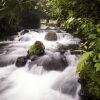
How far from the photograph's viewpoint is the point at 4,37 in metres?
13.1

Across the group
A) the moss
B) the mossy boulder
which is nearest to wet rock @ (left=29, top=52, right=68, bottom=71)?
the mossy boulder

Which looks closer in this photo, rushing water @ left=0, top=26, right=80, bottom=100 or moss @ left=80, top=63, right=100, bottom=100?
moss @ left=80, top=63, right=100, bottom=100

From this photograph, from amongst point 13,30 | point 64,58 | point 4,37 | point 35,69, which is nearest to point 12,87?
point 35,69

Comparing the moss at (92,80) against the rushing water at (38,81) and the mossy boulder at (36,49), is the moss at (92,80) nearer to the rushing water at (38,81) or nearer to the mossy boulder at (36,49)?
the rushing water at (38,81)

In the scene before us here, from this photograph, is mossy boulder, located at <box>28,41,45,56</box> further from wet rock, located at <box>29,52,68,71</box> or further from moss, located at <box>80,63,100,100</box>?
moss, located at <box>80,63,100,100</box>

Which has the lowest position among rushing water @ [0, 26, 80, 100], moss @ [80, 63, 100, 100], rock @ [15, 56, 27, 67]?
rushing water @ [0, 26, 80, 100]

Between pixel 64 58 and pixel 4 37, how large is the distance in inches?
261

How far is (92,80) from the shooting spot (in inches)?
187

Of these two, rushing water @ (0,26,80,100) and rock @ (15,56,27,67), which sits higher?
rock @ (15,56,27,67)

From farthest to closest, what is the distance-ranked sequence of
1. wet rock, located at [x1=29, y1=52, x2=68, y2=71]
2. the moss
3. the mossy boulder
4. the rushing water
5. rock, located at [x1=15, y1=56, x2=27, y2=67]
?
the mossy boulder
rock, located at [x1=15, y1=56, x2=27, y2=67]
wet rock, located at [x1=29, y1=52, x2=68, y2=71]
the rushing water
the moss

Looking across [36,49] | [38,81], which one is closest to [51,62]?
[36,49]

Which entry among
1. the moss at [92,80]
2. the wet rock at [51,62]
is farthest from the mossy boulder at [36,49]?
the moss at [92,80]

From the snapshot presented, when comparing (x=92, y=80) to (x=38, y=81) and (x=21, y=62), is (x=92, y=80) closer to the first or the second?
(x=38, y=81)

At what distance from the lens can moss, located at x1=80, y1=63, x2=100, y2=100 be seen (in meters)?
4.65
